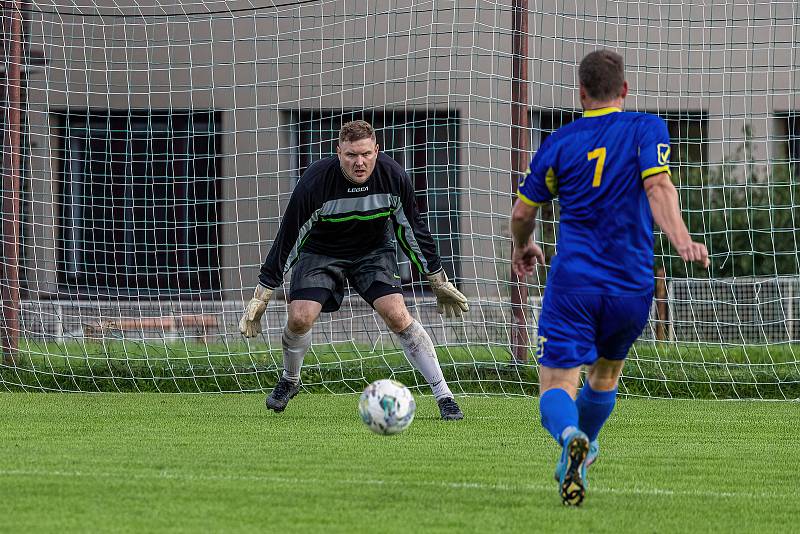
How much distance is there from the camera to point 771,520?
461cm

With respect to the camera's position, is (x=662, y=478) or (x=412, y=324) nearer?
(x=662, y=478)

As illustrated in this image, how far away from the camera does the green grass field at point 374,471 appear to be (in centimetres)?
447

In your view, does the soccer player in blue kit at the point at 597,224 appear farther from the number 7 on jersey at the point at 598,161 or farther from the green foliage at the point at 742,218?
the green foliage at the point at 742,218

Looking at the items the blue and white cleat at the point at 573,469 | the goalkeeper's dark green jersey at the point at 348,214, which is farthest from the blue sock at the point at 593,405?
the goalkeeper's dark green jersey at the point at 348,214

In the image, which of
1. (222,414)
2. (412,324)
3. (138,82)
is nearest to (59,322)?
(138,82)

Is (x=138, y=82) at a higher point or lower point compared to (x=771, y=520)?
higher

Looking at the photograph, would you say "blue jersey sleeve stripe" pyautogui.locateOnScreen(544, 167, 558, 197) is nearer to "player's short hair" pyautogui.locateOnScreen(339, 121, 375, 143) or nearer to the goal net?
"player's short hair" pyautogui.locateOnScreen(339, 121, 375, 143)

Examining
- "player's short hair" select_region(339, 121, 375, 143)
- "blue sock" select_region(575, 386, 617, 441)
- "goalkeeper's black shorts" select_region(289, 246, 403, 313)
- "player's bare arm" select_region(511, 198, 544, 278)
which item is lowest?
"blue sock" select_region(575, 386, 617, 441)

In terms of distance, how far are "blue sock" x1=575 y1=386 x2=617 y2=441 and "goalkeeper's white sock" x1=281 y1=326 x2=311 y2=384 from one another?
3.50 metres

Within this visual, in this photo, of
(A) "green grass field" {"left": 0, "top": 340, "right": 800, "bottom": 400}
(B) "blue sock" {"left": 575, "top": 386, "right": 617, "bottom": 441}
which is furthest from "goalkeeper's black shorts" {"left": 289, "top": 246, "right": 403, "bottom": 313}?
(B) "blue sock" {"left": 575, "top": 386, "right": 617, "bottom": 441}

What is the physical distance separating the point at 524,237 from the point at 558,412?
0.75 metres

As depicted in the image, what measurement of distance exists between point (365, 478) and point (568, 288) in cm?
131

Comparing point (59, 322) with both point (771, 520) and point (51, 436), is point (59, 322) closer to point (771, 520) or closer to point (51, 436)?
point (51, 436)

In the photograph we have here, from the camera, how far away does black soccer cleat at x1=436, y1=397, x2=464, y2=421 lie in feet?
26.7
